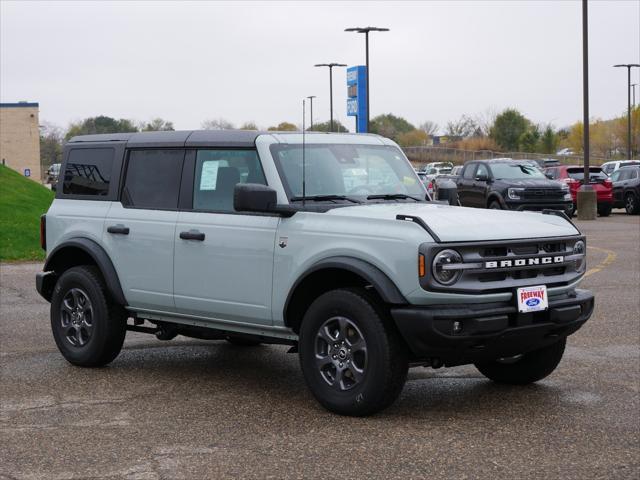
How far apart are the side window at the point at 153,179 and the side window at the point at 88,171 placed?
26 cm

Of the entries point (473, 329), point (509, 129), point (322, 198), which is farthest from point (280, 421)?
point (509, 129)

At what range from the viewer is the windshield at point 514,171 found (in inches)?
1128

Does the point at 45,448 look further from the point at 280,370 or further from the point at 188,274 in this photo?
the point at 280,370

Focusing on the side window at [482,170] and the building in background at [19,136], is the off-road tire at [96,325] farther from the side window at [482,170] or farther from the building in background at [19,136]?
the building in background at [19,136]

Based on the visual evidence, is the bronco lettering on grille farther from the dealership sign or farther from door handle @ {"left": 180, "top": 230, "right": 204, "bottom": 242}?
the dealership sign

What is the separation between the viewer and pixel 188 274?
809 cm

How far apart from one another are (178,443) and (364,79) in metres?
41.0

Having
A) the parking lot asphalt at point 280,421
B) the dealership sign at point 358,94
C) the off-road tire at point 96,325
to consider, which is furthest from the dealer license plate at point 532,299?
the dealership sign at point 358,94

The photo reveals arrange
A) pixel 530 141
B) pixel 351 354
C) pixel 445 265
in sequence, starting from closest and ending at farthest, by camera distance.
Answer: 1. pixel 445 265
2. pixel 351 354
3. pixel 530 141

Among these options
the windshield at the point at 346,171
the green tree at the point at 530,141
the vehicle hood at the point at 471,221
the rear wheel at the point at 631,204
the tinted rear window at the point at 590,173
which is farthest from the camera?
the green tree at the point at 530,141

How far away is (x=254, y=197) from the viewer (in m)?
7.28

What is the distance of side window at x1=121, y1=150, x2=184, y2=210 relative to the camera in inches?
331

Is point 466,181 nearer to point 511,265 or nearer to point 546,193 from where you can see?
point 546,193

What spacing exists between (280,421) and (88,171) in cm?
327
